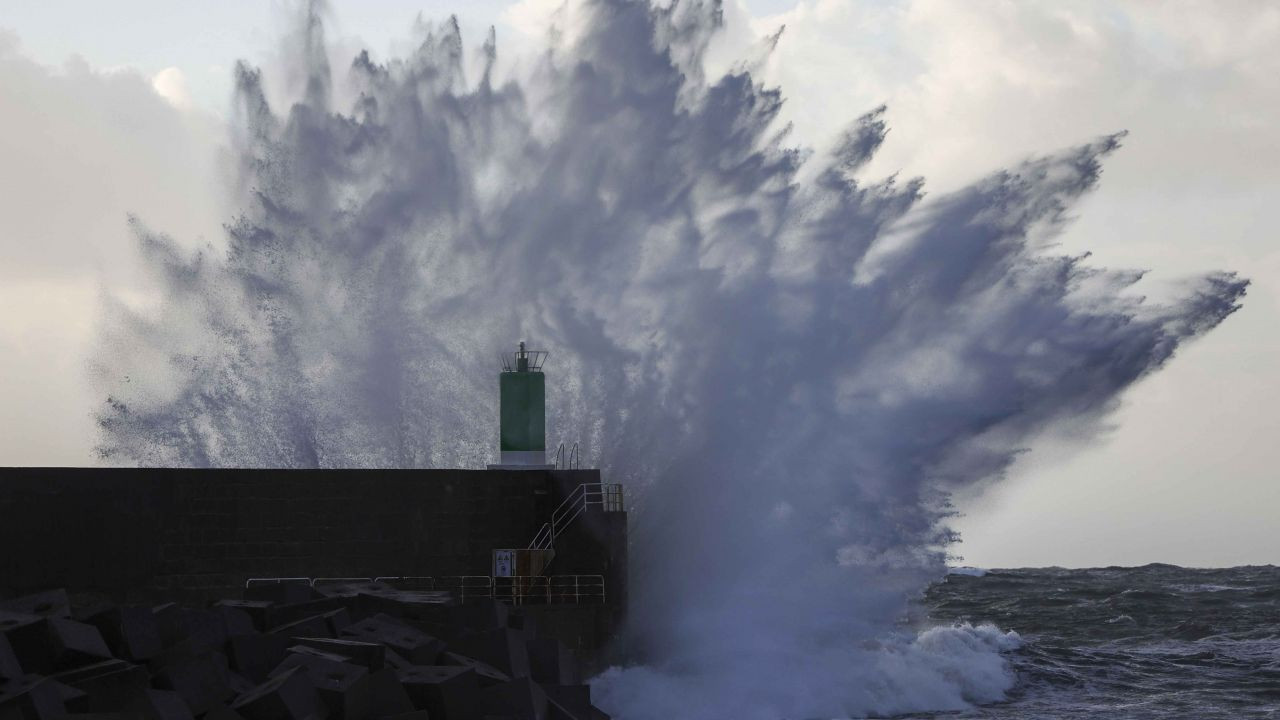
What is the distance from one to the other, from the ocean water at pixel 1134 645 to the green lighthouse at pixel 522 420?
21.2 ft

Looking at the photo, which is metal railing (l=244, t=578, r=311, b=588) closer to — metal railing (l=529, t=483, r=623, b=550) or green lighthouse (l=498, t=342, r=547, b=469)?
metal railing (l=529, t=483, r=623, b=550)

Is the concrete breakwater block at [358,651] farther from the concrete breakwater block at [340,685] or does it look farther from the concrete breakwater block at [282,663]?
the concrete breakwater block at [340,685]

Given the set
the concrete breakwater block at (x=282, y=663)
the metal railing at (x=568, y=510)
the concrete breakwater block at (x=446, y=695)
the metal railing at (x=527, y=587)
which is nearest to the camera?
the concrete breakwater block at (x=282, y=663)

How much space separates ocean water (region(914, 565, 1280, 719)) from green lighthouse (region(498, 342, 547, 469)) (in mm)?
6456

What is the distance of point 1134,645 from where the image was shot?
26922 millimetres

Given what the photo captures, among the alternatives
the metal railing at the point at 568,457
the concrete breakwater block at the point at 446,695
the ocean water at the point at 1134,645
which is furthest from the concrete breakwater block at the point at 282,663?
the ocean water at the point at 1134,645

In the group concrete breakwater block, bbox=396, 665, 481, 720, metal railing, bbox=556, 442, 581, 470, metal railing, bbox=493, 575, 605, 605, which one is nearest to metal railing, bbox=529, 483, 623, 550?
metal railing, bbox=493, 575, 605, 605

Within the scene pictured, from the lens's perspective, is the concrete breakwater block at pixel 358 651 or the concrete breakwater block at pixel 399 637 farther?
the concrete breakwater block at pixel 399 637

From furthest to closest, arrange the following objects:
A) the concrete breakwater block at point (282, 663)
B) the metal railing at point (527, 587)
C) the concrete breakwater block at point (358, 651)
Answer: the metal railing at point (527, 587), the concrete breakwater block at point (358, 651), the concrete breakwater block at point (282, 663)

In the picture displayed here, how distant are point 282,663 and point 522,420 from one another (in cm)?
826

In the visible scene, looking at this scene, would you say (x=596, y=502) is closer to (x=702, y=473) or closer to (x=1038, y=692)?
(x=702, y=473)

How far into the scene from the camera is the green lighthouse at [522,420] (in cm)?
1956

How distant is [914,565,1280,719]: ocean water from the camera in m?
19.5

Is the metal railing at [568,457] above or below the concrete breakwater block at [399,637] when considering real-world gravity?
above
